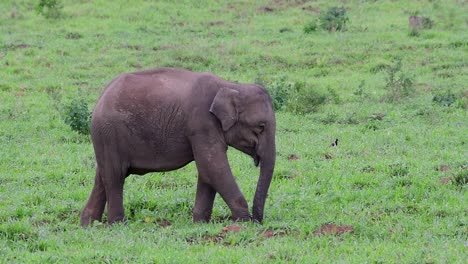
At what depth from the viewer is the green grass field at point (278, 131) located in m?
7.73

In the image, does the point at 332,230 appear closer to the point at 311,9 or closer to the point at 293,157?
the point at 293,157

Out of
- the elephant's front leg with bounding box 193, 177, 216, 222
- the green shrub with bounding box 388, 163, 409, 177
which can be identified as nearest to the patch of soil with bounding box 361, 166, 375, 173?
the green shrub with bounding box 388, 163, 409, 177

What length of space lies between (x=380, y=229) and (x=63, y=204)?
10.9 feet

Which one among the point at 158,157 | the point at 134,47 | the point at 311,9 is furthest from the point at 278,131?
the point at 311,9

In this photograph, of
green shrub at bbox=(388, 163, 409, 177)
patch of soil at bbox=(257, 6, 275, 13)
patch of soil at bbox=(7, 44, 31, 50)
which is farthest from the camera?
patch of soil at bbox=(257, 6, 275, 13)

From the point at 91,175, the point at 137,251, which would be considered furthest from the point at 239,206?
the point at 91,175

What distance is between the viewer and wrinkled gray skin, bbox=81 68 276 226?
28.2 ft

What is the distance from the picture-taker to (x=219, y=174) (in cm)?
860

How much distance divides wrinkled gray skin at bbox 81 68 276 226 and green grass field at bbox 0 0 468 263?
0.39 m

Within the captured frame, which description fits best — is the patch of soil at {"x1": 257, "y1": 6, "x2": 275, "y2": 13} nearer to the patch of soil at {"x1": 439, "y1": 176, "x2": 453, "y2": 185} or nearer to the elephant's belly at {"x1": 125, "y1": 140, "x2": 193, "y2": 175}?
the patch of soil at {"x1": 439, "y1": 176, "x2": 453, "y2": 185}

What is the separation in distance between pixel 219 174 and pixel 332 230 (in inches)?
47.1

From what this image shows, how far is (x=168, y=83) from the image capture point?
8797 millimetres

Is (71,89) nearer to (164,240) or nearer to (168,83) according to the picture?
(168,83)

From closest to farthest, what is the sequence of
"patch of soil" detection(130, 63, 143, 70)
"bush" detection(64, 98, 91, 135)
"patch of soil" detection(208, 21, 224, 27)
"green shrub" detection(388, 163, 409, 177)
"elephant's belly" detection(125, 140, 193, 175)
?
"elephant's belly" detection(125, 140, 193, 175) → "green shrub" detection(388, 163, 409, 177) → "bush" detection(64, 98, 91, 135) → "patch of soil" detection(130, 63, 143, 70) → "patch of soil" detection(208, 21, 224, 27)
